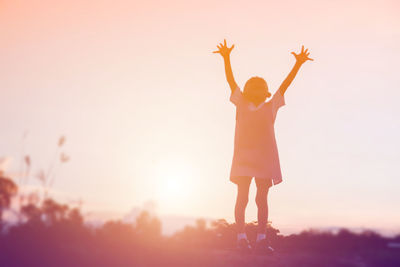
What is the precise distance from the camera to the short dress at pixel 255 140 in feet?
40.2

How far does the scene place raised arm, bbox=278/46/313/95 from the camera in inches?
518

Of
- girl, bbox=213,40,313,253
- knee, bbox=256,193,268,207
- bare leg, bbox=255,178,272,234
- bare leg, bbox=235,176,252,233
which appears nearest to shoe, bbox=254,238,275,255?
girl, bbox=213,40,313,253

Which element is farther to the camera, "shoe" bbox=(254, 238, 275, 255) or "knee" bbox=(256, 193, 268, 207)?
"knee" bbox=(256, 193, 268, 207)

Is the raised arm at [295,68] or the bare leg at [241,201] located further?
the raised arm at [295,68]

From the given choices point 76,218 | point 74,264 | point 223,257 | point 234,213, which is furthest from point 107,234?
point 234,213

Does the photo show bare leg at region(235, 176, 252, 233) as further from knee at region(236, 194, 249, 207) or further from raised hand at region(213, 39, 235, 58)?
raised hand at region(213, 39, 235, 58)

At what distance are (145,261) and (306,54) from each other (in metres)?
6.76

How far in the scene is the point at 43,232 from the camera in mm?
9070

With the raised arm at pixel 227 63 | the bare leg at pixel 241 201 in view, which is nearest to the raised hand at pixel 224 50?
the raised arm at pixel 227 63

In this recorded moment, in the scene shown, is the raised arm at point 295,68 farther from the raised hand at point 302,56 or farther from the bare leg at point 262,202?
the bare leg at point 262,202

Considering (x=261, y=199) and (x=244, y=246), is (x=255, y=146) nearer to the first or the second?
(x=261, y=199)

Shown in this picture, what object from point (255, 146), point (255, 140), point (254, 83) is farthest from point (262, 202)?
point (254, 83)

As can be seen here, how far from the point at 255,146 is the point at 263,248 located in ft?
7.34

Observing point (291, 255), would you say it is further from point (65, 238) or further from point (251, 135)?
point (65, 238)
